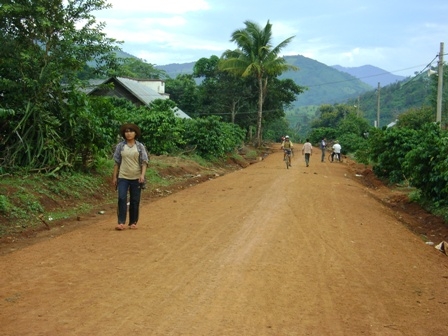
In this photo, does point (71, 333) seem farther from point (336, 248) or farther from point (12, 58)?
point (12, 58)

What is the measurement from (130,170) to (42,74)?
17.4 feet

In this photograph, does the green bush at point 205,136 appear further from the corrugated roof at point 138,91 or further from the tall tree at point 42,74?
the tall tree at point 42,74

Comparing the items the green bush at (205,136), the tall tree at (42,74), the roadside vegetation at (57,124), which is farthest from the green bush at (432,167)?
the green bush at (205,136)

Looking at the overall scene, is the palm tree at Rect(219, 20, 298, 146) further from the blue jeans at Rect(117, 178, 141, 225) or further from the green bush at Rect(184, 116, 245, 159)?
the blue jeans at Rect(117, 178, 141, 225)

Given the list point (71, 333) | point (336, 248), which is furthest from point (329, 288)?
point (71, 333)

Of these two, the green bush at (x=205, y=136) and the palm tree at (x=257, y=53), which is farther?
the palm tree at (x=257, y=53)

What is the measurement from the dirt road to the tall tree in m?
3.54

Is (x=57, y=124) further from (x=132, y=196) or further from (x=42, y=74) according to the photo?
(x=132, y=196)

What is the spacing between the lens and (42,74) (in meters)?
13.0

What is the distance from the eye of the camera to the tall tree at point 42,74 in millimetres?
12680

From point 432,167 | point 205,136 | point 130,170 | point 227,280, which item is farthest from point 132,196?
point 205,136

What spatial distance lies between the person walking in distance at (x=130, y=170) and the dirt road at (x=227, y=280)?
1.27 feet

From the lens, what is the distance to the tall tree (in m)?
12.7

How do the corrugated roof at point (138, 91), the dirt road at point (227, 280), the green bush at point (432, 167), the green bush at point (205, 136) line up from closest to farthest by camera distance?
the dirt road at point (227, 280) → the green bush at point (432, 167) → the green bush at point (205, 136) → the corrugated roof at point (138, 91)
